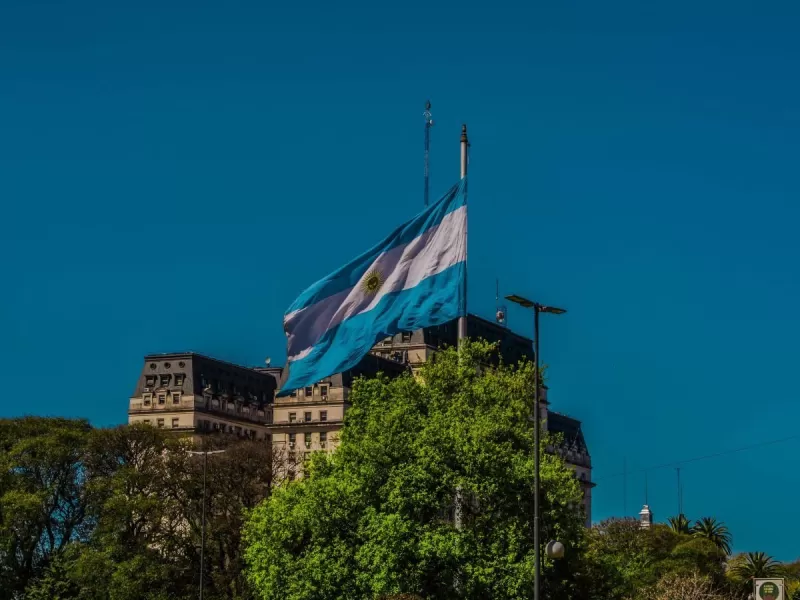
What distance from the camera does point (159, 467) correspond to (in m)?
104

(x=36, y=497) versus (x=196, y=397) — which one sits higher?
(x=196, y=397)

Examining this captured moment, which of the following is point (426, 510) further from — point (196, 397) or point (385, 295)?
point (196, 397)

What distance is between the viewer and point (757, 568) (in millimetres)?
119500

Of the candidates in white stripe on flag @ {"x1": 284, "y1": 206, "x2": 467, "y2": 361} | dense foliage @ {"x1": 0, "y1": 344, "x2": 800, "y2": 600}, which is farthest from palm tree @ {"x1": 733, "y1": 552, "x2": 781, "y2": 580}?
white stripe on flag @ {"x1": 284, "y1": 206, "x2": 467, "y2": 361}

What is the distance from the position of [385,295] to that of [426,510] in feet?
54.6

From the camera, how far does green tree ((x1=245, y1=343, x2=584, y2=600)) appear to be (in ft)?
208

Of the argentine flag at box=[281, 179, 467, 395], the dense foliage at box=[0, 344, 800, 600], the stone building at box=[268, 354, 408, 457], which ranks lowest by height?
the dense foliage at box=[0, 344, 800, 600]

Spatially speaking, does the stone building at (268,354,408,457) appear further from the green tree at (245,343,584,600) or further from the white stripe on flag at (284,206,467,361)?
the white stripe on flag at (284,206,467,361)

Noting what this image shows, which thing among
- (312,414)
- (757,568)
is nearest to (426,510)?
(757,568)

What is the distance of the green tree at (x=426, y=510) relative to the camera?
63.3 m

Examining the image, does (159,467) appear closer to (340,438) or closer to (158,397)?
(340,438)

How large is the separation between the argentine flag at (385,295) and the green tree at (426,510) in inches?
562

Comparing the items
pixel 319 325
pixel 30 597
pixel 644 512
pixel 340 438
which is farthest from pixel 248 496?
pixel 644 512

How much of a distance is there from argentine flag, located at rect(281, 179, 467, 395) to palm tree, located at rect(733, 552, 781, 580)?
74.6 m
